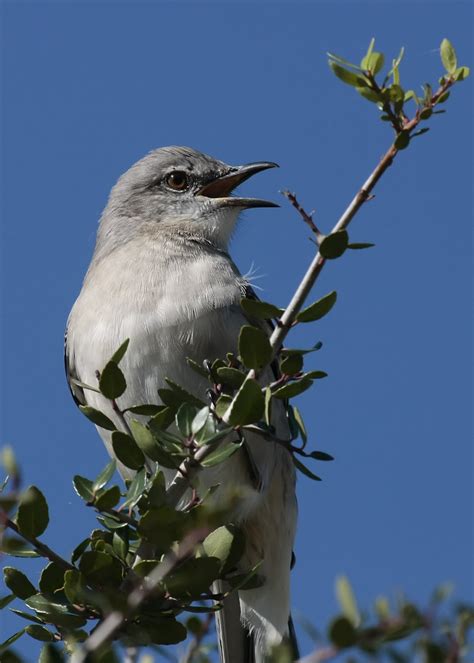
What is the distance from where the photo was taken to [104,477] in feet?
13.2

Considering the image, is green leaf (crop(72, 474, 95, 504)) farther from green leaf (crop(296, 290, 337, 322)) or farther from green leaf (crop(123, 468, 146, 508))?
green leaf (crop(296, 290, 337, 322))

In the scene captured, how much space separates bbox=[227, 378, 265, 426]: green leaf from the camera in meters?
3.90

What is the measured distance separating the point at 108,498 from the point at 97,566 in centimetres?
35

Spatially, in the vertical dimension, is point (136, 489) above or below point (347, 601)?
above

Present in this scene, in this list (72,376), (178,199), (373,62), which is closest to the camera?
(373,62)

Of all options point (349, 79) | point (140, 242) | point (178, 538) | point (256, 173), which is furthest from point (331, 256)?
point (256, 173)

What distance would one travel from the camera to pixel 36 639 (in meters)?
A: 4.32

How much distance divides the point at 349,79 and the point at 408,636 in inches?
81.7

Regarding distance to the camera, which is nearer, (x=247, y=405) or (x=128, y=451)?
(x=247, y=405)

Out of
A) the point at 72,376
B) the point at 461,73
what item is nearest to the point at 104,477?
the point at 461,73

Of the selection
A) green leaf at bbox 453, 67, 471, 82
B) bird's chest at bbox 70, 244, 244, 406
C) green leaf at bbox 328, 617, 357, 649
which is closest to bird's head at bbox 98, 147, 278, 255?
bird's chest at bbox 70, 244, 244, 406

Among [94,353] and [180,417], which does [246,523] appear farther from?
[180,417]

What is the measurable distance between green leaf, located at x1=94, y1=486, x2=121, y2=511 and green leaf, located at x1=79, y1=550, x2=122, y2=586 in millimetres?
264

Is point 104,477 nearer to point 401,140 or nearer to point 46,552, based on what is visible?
point 46,552
